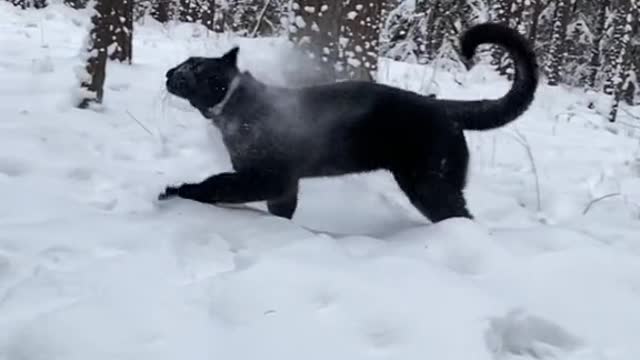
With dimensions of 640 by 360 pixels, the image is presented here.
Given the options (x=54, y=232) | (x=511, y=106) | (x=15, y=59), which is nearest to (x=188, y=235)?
(x=54, y=232)

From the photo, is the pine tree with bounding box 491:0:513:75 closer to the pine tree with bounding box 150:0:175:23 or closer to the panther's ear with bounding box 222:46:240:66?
the pine tree with bounding box 150:0:175:23

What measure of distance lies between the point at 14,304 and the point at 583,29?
23019 millimetres

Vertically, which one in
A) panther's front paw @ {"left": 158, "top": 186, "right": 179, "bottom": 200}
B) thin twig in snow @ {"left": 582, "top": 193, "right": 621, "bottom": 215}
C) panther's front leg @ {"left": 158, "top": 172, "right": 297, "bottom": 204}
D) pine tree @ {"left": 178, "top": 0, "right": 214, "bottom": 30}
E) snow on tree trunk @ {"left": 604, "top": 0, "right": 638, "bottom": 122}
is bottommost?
pine tree @ {"left": 178, "top": 0, "right": 214, "bottom": 30}

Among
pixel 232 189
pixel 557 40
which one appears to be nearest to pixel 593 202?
pixel 232 189

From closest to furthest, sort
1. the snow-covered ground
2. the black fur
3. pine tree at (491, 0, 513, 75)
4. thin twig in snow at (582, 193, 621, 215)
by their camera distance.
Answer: the snow-covered ground
the black fur
thin twig in snow at (582, 193, 621, 215)
pine tree at (491, 0, 513, 75)

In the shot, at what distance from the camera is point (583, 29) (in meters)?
23.2

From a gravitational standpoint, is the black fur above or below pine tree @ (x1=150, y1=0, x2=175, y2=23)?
above

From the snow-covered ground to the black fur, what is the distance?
0.21 meters

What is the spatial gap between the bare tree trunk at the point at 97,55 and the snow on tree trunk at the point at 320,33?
1400 mm

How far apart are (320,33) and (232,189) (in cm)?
188

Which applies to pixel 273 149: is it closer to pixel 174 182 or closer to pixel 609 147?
pixel 174 182

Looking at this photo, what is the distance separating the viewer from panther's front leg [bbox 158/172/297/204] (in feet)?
12.2

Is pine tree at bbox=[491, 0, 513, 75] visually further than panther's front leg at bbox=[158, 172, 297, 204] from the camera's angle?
Yes

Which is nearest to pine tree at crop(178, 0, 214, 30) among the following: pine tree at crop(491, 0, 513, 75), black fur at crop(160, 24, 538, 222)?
pine tree at crop(491, 0, 513, 75)
